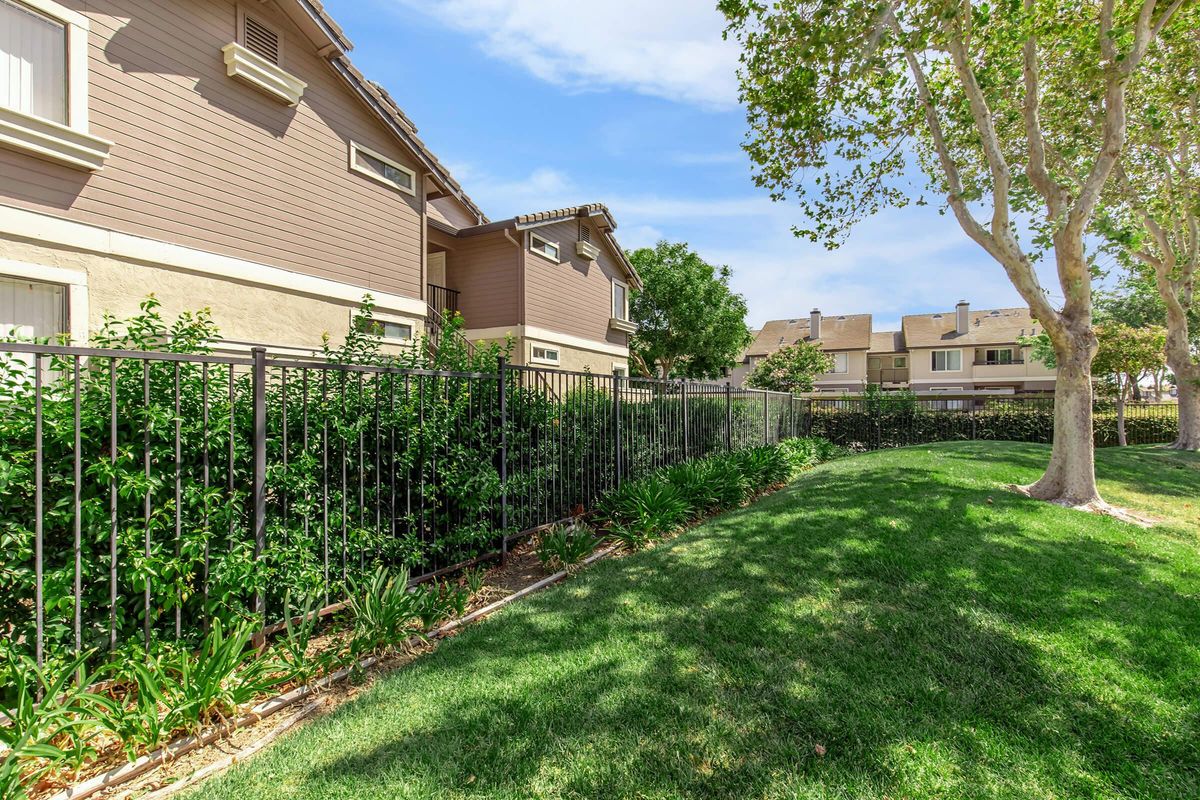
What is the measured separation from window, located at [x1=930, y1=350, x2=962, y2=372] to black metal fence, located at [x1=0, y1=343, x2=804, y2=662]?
1641 inches

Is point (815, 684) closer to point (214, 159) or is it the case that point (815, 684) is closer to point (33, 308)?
point (33, 308)

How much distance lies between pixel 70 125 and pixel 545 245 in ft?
34.0

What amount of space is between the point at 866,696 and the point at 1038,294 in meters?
7.75

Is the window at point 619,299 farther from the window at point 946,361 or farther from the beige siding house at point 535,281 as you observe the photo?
the window at point 946,361

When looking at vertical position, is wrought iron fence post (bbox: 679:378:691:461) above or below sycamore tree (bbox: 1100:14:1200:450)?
below

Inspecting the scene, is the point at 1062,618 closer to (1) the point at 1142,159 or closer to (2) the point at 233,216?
(2) the point at 233,216

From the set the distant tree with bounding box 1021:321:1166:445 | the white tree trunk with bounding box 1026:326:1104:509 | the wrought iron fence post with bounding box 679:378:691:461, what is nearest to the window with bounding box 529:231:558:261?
the wrought iron fence post with bounding box 679:378:691:461

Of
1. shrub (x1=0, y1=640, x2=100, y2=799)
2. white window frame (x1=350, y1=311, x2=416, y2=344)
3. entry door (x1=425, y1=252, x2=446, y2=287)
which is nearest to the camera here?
shrub (x1=0, y1=640, x2=100, y2=799)

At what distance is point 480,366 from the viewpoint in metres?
5.95

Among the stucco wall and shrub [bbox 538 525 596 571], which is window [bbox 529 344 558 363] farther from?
shrub [bbox 538 525 596 571]

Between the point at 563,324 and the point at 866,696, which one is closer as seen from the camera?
the point at 866,696

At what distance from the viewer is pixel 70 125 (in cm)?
640

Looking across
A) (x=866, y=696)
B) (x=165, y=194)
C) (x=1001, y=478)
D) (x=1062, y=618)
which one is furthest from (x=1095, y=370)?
(x=165, y=194)

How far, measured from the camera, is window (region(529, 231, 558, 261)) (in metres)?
14.9
